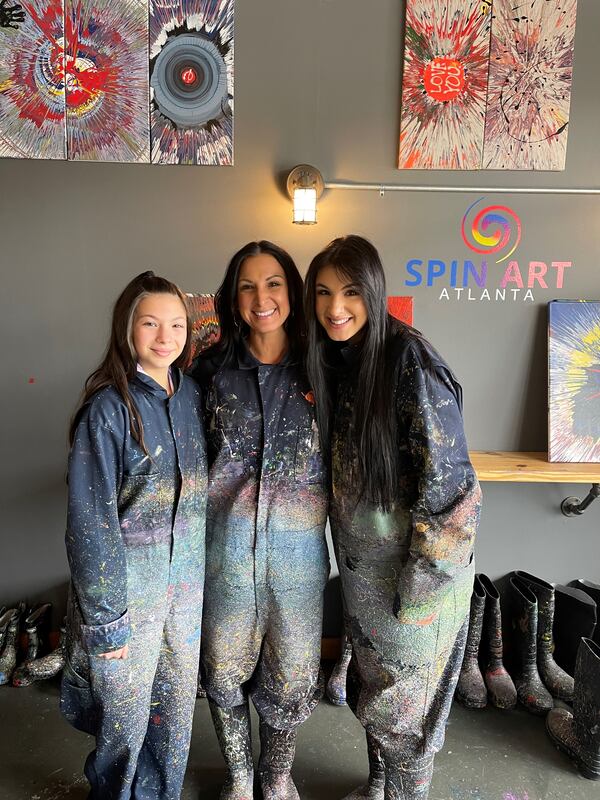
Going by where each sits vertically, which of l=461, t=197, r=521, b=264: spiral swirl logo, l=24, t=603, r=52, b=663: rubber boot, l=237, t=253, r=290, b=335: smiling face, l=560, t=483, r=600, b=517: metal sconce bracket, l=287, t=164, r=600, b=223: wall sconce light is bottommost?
l=24, t=603, r=52, b=663: rubber boot

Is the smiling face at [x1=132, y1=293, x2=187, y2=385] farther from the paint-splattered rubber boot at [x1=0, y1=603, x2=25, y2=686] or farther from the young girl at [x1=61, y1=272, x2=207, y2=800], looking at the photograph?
the paint-splattered rubber boot at [x1=0, y1=603, x2=25, y2=686]

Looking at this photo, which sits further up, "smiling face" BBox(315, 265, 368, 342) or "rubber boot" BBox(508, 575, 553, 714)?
"smiling face" BBox(315, 265, 368, 342)

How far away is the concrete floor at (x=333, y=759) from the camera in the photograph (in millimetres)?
1795

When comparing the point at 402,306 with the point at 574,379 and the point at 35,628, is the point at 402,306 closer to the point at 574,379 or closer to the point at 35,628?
the point at 574,379

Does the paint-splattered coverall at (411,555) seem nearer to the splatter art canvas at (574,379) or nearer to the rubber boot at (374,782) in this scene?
the rubber boot at (374,782)

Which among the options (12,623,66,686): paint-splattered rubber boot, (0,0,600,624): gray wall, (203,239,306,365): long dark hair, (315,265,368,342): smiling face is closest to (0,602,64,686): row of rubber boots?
(12,623,66,686): paint-splattered rubber boot

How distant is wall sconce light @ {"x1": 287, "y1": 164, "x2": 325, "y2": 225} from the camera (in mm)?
2061

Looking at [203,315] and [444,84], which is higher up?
[444,84]

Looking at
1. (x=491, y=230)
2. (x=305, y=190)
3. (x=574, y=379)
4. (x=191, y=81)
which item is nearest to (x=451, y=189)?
(x=491, y=230)

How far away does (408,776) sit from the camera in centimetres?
148

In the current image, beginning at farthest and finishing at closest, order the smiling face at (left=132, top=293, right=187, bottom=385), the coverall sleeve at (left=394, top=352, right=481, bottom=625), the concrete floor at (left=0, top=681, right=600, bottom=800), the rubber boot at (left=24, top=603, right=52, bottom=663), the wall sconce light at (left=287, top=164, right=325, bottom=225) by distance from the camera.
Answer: the rubber boot at (left=24, top=603, right=52, bottom=663) < the wall sconce light at (left=287, top=164, right=325, bottom=225) < the concrete floor at (left=0, top=681, right=600, bottom=800) < the smiling face at (left=132, top=293, right=187, bottom=385) < the coverall sleeve at (left=394, top=352, right=481, bottom=625)

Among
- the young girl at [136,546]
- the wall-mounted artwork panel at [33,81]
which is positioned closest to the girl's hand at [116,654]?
the young girl at [136,546]

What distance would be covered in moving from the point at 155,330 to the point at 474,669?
6.16ft

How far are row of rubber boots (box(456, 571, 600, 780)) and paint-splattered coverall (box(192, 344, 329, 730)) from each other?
1.00 metres
